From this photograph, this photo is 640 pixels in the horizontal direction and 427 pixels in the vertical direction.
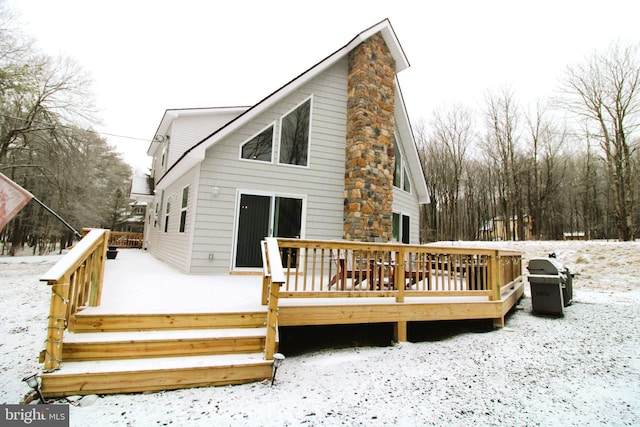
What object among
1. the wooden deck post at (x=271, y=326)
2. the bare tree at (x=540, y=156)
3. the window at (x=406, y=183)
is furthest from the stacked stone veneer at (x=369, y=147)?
the bare tree at (x=540, y=156)

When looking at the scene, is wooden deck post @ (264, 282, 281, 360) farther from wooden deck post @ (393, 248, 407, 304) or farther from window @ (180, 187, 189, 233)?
window @ (180, 187, 189, 233)

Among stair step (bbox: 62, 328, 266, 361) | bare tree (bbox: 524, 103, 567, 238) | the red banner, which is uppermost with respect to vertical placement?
bare tree (bbox: 524, 103, 567, 238)

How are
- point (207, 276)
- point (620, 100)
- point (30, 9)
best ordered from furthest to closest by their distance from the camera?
point (620, 100) < point (30, 9) < point (207, 276)

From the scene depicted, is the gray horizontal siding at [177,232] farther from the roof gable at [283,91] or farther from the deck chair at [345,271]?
the deck chair at [345,271]

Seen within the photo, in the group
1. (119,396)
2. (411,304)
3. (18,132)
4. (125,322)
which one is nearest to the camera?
(119,396)

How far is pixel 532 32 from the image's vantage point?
41.9 ft

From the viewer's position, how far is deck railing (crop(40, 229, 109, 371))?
2.70m

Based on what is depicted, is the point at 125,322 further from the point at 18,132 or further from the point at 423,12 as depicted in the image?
the point at 18,132

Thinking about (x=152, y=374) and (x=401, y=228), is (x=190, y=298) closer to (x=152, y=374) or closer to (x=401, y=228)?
(x=152, y=374)

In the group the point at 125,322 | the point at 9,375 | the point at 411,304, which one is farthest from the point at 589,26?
the point at 9,375

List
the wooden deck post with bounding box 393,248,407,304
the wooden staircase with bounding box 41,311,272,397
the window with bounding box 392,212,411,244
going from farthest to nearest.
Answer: the window with bounding box 392,212,411,244 → the wooden deck post with bounding box 393,248,407,304 → the wooden staircase with bounding box 41,311,272,397

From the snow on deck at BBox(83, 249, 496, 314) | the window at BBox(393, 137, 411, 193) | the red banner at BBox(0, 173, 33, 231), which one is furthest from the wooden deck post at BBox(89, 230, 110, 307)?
the window at BBox(393, 137, 411, 193)

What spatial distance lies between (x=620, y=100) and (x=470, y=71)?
13535 millimetres

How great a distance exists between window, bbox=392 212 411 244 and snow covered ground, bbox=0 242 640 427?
13.1 ft
